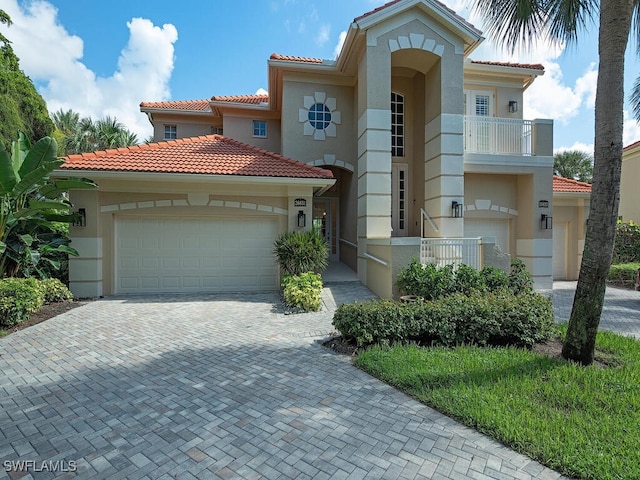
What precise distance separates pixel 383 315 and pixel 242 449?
11.4ft

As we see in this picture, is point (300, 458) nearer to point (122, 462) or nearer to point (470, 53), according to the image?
point (122, 462)

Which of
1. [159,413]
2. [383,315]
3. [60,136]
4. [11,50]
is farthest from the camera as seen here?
[60,136]

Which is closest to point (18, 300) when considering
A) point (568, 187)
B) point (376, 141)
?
point (376, 141)

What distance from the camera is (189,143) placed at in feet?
40.0

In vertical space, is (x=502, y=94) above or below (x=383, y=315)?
above

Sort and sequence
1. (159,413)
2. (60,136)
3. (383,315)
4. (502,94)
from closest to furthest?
(159,413), (383,315), (502,94), (60,136)

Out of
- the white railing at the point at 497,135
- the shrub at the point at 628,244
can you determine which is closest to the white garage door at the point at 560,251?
the shrub at the point at 628,244

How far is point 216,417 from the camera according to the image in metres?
3.73

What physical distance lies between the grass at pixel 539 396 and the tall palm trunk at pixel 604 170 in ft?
2.57

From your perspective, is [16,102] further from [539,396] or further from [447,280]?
[539,396]

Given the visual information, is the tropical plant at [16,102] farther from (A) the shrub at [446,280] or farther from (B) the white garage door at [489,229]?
(B) the white garage door at [489,229]

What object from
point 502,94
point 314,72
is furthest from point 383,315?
point 502,94

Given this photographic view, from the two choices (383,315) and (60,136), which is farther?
(60,136)

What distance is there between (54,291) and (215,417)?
329 inches
